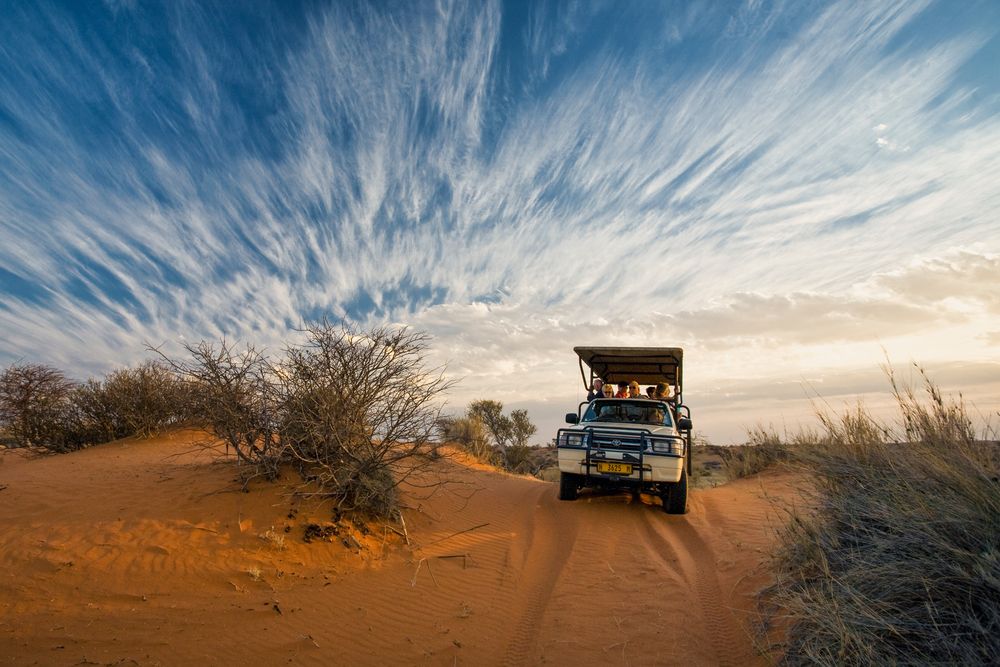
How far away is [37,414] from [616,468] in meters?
18.1

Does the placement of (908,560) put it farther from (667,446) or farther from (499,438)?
(499,438)

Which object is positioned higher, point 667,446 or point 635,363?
point 635,363

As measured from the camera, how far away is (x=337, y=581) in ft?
18.6

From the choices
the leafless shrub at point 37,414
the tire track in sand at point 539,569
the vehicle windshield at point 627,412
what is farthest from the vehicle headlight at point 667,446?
the leafless shrub at point 37,414

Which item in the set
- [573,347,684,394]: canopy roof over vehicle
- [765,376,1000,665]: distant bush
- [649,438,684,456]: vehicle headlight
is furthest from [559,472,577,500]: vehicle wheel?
[765,376,1000,665]: distant bush

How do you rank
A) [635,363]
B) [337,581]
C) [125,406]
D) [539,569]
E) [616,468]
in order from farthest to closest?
1. [125,406]
2. [635,363]
3. [616,468]
4. [539,569]
5. [337,581]

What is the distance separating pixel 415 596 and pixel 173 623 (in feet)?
7.45

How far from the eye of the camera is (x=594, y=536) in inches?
304

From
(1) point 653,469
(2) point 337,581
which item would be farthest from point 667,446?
(2) point 337,581

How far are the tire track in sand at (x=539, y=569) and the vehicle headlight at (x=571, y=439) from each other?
1246mm

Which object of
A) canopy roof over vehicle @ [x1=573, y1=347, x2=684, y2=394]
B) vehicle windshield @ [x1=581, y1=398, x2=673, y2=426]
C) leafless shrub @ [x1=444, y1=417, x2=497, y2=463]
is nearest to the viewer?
vehicle windshield @ [x1=581, y1=398, x2=673, y2=426]

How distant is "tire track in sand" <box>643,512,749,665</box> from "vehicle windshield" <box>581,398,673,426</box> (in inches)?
A: 71.1

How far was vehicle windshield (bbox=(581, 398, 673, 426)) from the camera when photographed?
9.96 m

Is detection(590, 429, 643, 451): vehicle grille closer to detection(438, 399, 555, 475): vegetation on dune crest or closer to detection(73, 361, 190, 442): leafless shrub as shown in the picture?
detection(438, 399, 555, 475): vegetation on dune crest
